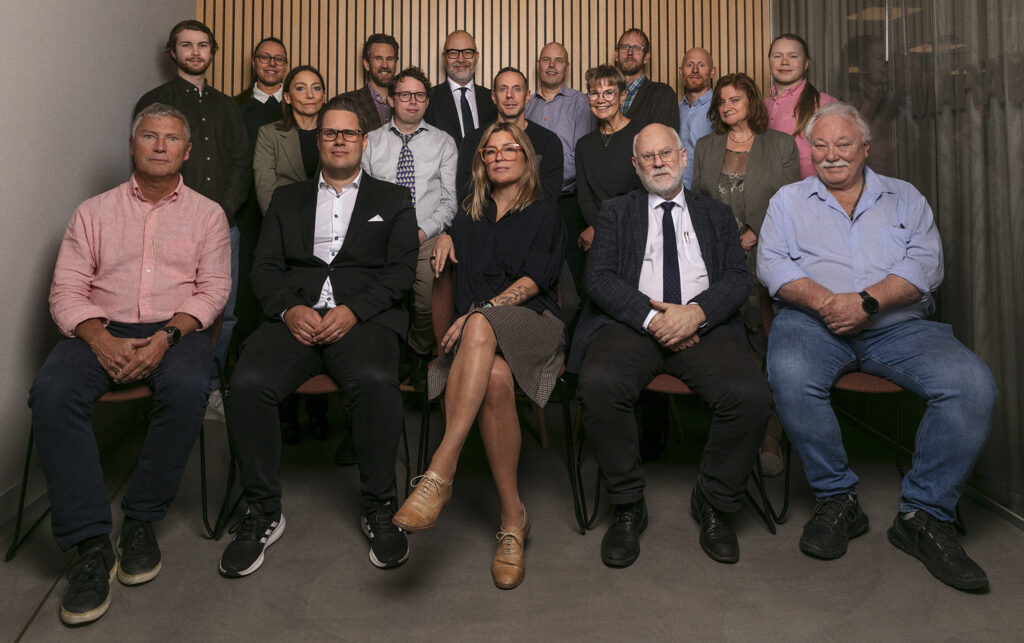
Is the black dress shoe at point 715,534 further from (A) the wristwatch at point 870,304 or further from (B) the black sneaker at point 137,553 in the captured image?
(B) the black sneaker at point 137,553

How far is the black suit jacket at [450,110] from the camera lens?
14.0 feet

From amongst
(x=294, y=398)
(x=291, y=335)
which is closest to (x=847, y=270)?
(x=291, y=335)

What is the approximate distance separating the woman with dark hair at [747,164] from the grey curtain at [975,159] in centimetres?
55

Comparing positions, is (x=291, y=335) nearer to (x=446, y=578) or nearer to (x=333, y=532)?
(x=333, y=532)

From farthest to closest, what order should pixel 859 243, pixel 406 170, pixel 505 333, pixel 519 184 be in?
pixel 406 170 → pixel 519 184 → pixel 859 243 → pixel 505 333

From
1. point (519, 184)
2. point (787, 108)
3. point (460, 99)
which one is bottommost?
point (519, 184)

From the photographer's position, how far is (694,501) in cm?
266

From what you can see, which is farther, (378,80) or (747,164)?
(378,80)

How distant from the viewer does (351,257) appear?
9.45 ft

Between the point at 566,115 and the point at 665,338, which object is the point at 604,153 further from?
the point at 665,338

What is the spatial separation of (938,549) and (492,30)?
4.60 meters

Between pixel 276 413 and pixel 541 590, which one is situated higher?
pixel 276 413

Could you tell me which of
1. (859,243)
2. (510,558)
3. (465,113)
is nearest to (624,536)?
(510,558)

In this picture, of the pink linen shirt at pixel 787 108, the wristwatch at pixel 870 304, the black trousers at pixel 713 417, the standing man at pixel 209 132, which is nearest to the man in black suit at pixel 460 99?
the standing man at pixel 209 132
